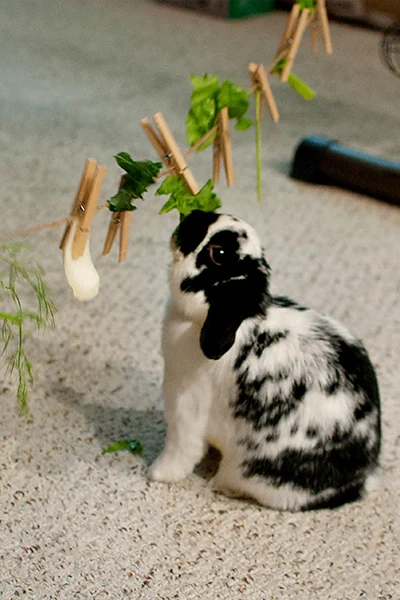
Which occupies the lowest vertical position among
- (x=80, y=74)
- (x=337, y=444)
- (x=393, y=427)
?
(x=80, y=74)

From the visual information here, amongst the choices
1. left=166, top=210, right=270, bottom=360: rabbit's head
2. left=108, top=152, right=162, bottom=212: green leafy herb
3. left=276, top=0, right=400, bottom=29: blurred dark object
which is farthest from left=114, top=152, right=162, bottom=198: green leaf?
left=276, top=0, right=400, bottom=29: blurred dark object

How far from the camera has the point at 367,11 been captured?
11.0 feet

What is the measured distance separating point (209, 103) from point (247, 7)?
259 centimetres

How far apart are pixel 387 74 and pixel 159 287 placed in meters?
1.67

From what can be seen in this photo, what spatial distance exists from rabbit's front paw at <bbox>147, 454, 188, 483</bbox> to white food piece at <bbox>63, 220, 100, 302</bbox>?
1.06ft

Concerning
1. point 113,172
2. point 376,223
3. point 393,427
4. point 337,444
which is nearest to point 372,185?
point 376,223

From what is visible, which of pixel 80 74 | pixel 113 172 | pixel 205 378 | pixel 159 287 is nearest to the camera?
pixel 205 378

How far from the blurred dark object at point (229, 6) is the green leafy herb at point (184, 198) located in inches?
102

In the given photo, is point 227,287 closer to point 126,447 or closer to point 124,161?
point 124,161

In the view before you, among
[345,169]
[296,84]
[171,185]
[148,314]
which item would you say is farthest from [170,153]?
[345,169]

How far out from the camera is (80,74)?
271 cm

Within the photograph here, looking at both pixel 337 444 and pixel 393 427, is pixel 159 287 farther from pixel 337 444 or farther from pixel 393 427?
pixel 337 444

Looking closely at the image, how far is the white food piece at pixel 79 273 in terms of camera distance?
2.97ft

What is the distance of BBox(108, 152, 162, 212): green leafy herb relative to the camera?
0.92 metres
